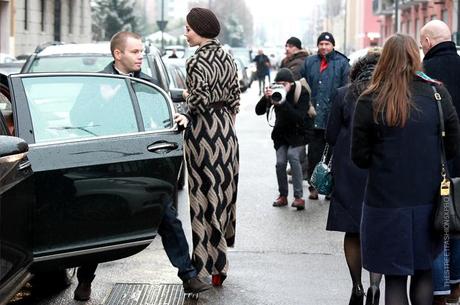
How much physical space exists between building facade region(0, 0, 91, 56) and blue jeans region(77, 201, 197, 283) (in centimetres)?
3712

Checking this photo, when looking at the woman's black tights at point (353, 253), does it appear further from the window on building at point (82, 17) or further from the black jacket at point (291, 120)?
Answer: the window on building at point (82, 17)

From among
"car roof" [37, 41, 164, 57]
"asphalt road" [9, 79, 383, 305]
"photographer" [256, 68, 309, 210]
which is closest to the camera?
"asphalt road" [9, 79, 383, 305]

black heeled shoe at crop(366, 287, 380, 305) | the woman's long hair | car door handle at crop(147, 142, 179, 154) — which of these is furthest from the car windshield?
the woman's long hair

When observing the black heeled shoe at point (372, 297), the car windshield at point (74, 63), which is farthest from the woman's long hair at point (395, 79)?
the car windshield at point (74, 63)

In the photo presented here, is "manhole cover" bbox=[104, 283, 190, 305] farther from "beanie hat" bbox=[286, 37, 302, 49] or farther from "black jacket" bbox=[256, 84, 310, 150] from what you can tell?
"beanie hat" bbox=[286, 37, 302, 49]

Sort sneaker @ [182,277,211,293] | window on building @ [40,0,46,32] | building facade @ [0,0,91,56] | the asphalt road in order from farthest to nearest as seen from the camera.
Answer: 1. window on building @ [40,0,46,32]
2. building facade @ [0,0,91,56]
3. the asphalt road
4. sneaker @ [182,277,211,293]

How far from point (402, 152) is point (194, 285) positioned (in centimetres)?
230

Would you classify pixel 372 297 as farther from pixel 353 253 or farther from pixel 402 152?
pixel 402 152

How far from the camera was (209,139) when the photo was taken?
6.96 meters

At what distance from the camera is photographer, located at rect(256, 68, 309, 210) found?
1095cm

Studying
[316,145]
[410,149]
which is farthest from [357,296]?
[316,145]

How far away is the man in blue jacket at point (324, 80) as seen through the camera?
11.6 metres

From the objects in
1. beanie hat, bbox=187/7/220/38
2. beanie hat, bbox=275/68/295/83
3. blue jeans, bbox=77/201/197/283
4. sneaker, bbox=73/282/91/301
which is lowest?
sneaker, bbox=73/282/91/301

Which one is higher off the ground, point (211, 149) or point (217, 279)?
point (211, 149)
